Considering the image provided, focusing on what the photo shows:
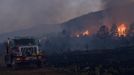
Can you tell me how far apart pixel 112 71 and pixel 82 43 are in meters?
48.1

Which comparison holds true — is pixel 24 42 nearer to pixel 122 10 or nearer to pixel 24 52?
pixel 24 52

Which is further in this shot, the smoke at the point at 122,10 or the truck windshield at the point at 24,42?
the smoke at the point at 122,10

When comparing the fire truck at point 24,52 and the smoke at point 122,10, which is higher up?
the smoke at point 122,10

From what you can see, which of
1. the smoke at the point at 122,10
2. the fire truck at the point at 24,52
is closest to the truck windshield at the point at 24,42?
the fire truck at the point at 24,52

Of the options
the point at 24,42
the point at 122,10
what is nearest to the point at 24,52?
the point at 24,42

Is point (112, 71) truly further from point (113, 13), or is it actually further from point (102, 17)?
point (102, 17)

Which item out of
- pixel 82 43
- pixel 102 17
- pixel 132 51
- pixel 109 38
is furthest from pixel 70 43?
pixel 102 17

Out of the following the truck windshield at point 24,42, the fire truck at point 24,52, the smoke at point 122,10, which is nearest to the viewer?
the fire truck at point 24,52

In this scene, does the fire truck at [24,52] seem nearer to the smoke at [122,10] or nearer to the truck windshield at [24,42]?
the truck windshield at [24,42]

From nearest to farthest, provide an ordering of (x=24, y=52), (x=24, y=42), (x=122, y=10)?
(x=24, y=52) → (x=24, y=42) → (x=122, y=10)

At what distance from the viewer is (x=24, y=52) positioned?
32844 mm

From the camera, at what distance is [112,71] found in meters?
23.6

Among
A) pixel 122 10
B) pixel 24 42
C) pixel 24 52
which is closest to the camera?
pixel 24 52

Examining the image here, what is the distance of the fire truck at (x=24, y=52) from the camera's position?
32.8 m
